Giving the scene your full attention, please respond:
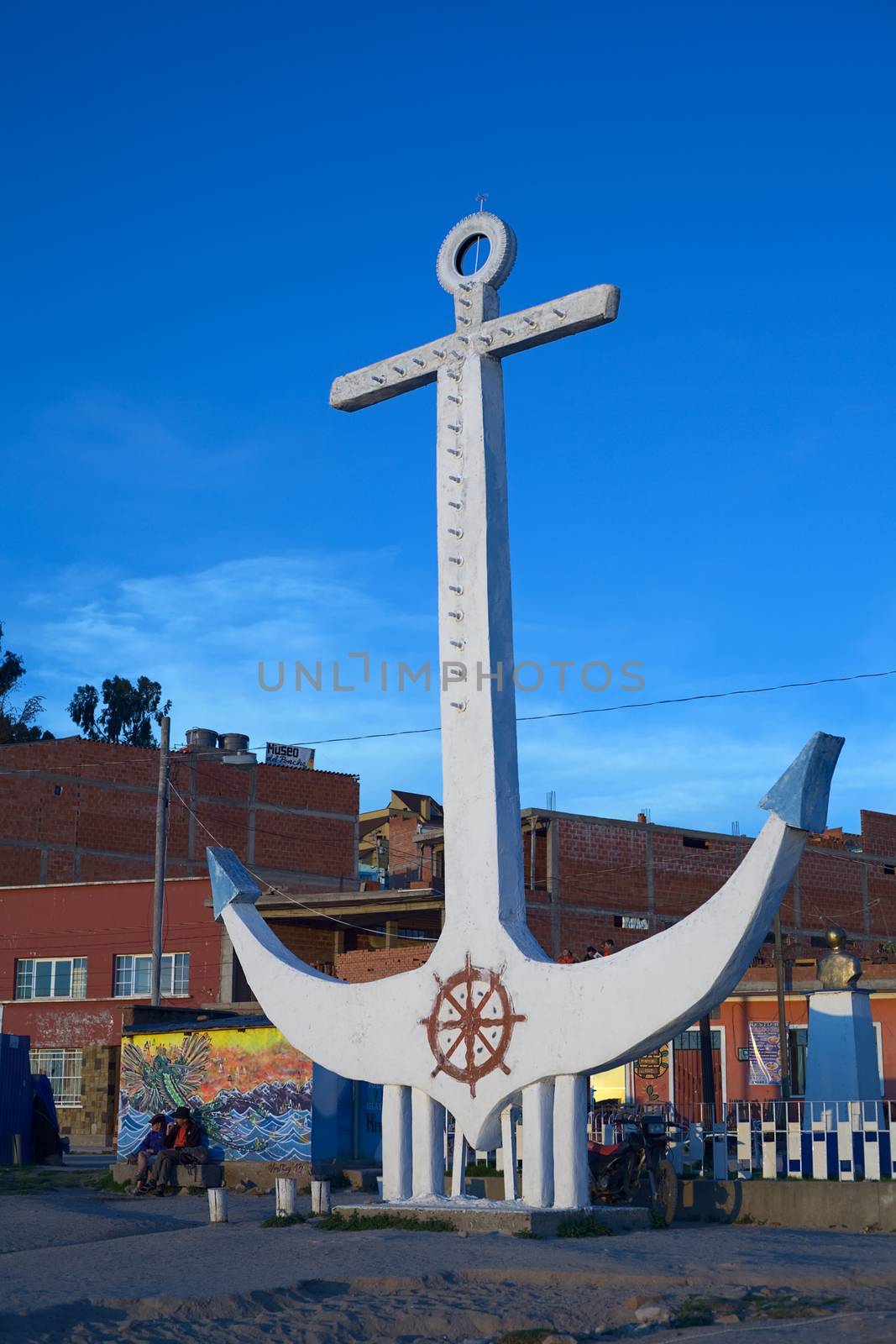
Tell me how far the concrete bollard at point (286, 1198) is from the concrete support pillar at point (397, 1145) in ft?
2.89

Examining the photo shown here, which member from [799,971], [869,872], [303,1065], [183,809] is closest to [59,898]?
[183,809]

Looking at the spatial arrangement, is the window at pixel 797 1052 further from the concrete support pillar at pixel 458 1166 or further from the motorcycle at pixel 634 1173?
the concrete support pillar at pixel 458 1166

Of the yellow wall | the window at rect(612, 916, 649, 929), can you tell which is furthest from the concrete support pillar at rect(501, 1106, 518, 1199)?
the window at rect(612, 916, 649, 929)

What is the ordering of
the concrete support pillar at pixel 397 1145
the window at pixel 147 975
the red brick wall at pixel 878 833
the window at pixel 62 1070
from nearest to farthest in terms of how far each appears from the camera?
the concrete support pillar at pixel 397 1145, the window at pixel 62 1070, the window at pixel 147 975, the red brick wall at pixel 878 833

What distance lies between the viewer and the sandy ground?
27.2ft

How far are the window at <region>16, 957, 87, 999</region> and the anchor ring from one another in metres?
25.6

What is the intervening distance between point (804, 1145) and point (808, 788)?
4114mm

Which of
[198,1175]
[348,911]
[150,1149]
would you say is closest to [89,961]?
[348,911]

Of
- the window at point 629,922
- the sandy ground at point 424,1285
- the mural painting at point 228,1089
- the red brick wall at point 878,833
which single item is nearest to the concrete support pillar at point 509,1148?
the sandy ground at point 424,1285

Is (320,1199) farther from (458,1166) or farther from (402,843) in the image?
(402,843)

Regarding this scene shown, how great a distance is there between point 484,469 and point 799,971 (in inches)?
862

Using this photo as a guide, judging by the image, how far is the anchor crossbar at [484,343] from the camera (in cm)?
1181

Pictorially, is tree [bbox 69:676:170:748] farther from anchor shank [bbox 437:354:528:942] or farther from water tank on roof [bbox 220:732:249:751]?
anchor shank [bbox 437:354:528:942]

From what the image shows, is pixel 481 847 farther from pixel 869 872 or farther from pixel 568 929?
pixel 869 872
